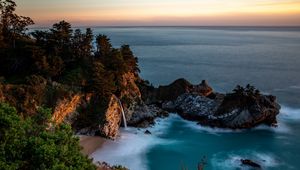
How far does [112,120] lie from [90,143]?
4389 mm

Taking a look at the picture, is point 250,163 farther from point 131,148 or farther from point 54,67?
point 54,67

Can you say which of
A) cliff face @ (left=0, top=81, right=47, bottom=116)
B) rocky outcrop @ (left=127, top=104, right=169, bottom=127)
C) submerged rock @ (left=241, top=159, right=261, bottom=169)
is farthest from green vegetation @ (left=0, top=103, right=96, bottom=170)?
rocky outcrop @ (left=127, top=104, right=169, bottom=127)

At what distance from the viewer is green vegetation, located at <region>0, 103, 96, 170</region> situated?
16.2 m

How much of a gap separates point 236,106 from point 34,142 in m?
37.6

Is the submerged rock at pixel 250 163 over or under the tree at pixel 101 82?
under

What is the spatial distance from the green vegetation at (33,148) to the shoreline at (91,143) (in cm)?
2194

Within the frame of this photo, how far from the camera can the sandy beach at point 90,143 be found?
132 ft

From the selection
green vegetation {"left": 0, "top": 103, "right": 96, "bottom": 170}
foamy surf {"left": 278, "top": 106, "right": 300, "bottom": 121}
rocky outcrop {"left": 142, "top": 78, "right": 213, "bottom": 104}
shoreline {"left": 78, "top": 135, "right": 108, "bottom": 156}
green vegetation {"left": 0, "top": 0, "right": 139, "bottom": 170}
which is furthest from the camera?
rocky outcrop {"left": 142, "top": 78, "right": 213, "bottom": 104}

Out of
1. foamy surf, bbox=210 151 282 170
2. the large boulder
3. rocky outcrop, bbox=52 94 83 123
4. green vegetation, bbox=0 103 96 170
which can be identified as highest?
green vegetation, bbox=0 103 96 170

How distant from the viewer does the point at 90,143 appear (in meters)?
41.3

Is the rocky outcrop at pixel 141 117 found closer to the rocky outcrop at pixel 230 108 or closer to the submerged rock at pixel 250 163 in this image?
the rocky outcrop at pixel 230 108

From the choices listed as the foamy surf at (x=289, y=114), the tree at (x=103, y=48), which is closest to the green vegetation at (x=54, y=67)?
the tree at (x=103, y=48)

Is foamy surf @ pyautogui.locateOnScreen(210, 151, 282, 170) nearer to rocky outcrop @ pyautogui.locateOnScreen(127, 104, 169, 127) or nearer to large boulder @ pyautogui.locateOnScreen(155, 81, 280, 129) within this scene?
large boulder @ pyautogui.locateOnScreen(155, 81, 280, 129)

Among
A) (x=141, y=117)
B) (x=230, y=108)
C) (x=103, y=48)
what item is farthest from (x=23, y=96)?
(x=230, y=108)
